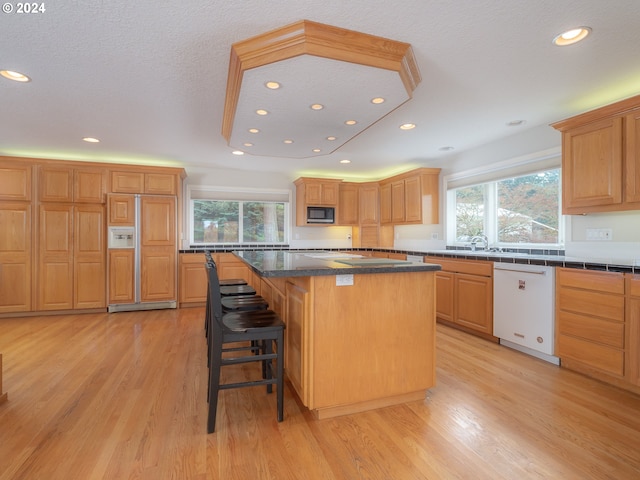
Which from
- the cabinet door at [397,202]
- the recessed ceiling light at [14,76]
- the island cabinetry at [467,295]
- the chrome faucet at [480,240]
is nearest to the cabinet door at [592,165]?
the island cabinetry at [467,295]

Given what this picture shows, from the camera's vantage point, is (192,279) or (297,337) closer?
(297,337)

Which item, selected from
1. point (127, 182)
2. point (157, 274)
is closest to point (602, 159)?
point (157, 274)

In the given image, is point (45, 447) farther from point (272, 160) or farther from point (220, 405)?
point (272, 160)

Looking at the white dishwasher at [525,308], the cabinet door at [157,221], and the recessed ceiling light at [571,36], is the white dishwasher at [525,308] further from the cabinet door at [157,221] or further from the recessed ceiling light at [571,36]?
the cabinet door at [157,221]

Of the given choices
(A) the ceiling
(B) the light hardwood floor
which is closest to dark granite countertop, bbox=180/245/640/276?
(B) the light hardwood floor

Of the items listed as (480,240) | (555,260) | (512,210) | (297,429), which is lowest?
(297,429)

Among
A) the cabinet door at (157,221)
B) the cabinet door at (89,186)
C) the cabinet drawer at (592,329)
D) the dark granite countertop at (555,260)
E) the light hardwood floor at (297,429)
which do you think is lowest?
the light hardwood floor at (297,429)

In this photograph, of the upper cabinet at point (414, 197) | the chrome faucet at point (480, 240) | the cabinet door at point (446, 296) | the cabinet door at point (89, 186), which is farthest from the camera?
the upper cabinet at point (414, 197)

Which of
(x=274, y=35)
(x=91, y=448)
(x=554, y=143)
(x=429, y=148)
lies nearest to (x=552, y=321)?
(x=554, y=143)

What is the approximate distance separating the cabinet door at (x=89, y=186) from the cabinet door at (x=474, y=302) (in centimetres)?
496

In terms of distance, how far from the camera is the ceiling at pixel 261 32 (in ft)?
5.62

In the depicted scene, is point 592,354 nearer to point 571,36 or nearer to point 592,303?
point 592,303

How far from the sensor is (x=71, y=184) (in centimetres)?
452

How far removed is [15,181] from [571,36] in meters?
6.11
